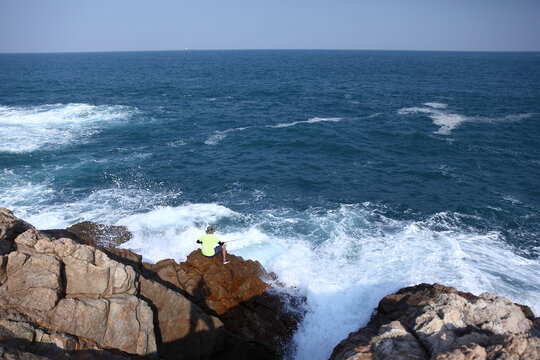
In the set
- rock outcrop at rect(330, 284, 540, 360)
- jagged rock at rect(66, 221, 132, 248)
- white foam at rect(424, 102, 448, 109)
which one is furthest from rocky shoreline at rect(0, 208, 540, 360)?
white foam at rect(424, 102, 448, 109)

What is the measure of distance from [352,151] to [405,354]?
27230mm

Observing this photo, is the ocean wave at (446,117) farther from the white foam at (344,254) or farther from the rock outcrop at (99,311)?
the rock outcrop at (99,311)

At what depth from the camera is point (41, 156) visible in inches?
1200

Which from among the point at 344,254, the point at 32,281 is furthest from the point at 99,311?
the point at 344,254

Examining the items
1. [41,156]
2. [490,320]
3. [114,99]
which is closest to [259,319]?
[490,320]

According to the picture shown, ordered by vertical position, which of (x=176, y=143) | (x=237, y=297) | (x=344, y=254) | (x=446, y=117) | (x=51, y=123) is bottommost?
(x=344, y=254)

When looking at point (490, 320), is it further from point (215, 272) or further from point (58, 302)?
point (58, 302)

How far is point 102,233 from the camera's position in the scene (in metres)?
18.8

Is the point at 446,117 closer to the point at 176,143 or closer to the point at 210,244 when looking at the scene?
the point at 176,143

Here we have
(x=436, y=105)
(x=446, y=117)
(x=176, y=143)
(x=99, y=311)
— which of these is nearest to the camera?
(x=99, y=311)

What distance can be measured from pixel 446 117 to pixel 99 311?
46581 millimetres

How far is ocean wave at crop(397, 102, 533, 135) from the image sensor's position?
40844 millimetres

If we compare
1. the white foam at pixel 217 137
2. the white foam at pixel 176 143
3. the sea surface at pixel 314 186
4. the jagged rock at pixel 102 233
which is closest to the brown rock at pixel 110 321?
the sea surface at pixel 314 186

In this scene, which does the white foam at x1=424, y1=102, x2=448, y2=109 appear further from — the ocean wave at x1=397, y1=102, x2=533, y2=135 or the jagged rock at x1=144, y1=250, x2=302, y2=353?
the jagged rock at x1=144, y1=250, x2=302, y2=353
